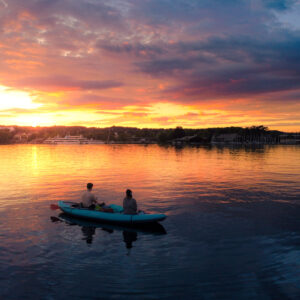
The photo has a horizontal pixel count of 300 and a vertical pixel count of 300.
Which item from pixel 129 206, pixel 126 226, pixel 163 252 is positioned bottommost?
pixel 163 252

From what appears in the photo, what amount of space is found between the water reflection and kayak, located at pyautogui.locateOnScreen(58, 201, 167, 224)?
0.43 m

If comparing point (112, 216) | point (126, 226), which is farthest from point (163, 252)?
point (112, 216)

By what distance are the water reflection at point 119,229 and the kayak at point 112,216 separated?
0.43 metres

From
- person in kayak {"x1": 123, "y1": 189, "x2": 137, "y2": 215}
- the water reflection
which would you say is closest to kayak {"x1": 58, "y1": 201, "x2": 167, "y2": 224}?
person in kayak {"x1": 123, "y1": 189, "x2": 137, "y2": 215}

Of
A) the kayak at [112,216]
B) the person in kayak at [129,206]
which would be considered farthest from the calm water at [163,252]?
the person in kayak at [129,206]

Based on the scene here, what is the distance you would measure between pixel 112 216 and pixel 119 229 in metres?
1.06

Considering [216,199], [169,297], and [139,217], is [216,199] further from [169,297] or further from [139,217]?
[169,297]

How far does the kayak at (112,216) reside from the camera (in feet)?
64.5

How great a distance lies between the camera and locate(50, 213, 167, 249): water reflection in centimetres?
1836

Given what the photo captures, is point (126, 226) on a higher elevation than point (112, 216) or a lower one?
lower

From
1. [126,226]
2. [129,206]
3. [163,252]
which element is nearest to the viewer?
[163,252]

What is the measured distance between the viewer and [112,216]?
66.8 ft

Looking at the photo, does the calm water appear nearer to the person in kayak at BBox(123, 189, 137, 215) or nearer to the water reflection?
the water reflection

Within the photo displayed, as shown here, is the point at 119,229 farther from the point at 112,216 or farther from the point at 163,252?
the point at 163,252
